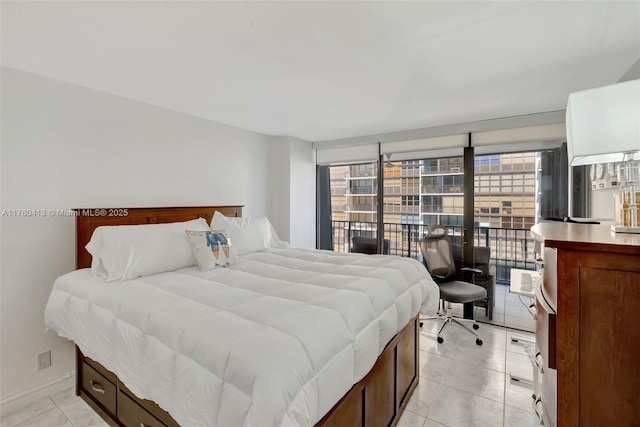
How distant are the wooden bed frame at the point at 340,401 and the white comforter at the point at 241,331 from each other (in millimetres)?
154

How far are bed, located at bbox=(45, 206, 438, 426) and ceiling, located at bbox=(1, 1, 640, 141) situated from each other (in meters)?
1.24

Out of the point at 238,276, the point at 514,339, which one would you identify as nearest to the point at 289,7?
the point at 238,276

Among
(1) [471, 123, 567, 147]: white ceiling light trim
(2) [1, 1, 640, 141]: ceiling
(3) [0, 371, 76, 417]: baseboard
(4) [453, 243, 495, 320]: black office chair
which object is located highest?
(2) [1, 1, 640, 141]: ceiling

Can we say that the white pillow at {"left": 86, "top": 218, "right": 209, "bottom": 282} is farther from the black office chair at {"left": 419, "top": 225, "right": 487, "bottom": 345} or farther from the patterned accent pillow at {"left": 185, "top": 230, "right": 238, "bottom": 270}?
the black office chair at {"left": 419, "top": 225, "right": 487, "bottom": 345}

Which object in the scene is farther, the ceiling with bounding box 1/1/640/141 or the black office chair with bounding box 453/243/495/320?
the black office chair with bounding box 453/243/495/320

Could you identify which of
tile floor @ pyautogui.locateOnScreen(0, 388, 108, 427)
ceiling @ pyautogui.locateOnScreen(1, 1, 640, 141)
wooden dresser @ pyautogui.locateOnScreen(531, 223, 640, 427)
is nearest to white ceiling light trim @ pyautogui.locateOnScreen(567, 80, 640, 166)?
wooden dresser @ pyautogui.locateOnScreen(531, 223, 640, 427)

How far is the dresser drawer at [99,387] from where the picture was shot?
188 cm

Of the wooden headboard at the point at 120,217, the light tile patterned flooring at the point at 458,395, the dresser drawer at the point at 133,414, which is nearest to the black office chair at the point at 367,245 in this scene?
the light tile patterned flooring at the point at 458,395

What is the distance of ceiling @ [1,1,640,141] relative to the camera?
1529 mm

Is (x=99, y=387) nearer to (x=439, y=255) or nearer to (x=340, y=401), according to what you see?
(x=340, y=401)

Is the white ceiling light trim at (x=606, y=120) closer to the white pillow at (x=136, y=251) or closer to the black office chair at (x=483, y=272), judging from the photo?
the white pillow at (x=136, y=251)

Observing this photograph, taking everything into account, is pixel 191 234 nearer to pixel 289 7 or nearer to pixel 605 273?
pixel 289 7

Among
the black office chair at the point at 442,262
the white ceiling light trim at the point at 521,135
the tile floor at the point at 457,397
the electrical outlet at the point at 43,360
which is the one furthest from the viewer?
the black office chair at the point at 442,262

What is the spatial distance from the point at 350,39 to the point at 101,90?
2229 mm
